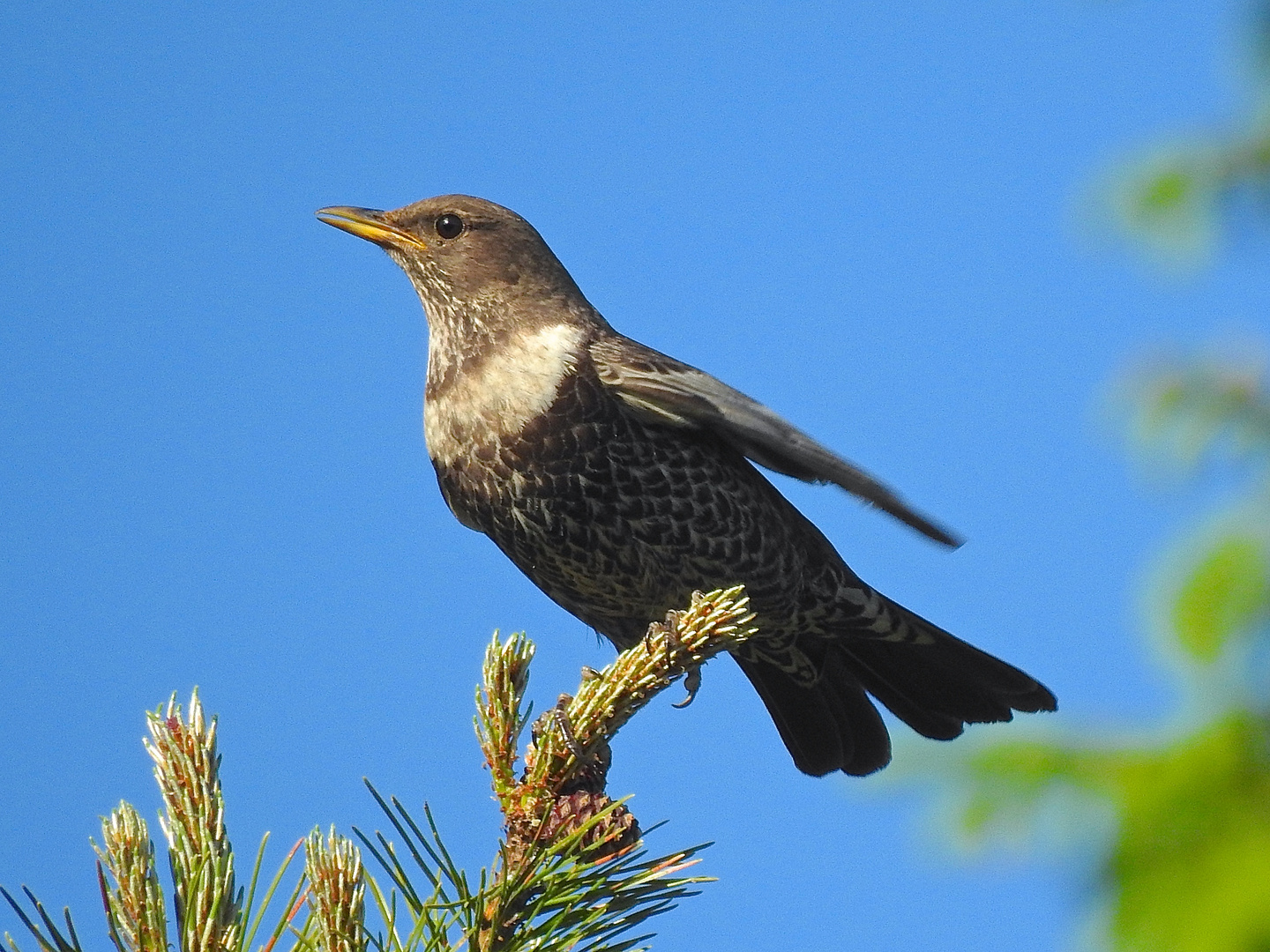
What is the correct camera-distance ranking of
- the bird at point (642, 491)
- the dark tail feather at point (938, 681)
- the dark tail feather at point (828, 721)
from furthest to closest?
the dark tail feather at point (828, 721) → the dark tail feather at point (938, 681) → the bird at point (642, 491)

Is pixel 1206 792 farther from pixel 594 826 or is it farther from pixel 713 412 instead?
pixel 713 412

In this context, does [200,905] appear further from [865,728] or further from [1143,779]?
[865,728]

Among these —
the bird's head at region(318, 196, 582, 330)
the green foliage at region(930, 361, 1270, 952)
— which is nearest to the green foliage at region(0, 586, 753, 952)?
the green foliage at region(930, 361, 1270, 952)

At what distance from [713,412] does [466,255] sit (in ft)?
4.99

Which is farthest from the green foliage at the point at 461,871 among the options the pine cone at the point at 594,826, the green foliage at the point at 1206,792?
the green foliage at the point at 1206,792

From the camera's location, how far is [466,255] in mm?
5785

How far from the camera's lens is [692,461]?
16.7 feet

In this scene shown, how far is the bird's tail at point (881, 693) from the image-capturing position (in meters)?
5.64

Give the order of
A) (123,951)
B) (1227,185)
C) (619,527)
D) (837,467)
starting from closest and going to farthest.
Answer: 1. (1227,185)
2. (123,951)
3. (837,467)
4. (619,527)

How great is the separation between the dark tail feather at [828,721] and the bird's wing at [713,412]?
1280 millimetres

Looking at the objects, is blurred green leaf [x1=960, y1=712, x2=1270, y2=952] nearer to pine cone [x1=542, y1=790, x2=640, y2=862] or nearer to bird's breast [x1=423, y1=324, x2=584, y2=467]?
pine cone [x1=542, y1=790, x2=640, y2=862]

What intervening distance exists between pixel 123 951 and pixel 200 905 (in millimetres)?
137

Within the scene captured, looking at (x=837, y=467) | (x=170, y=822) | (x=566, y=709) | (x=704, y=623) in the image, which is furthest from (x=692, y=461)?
(x=170, y=822)

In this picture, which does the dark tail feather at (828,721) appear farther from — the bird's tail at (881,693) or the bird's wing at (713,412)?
the bird's wing at (713,412)
